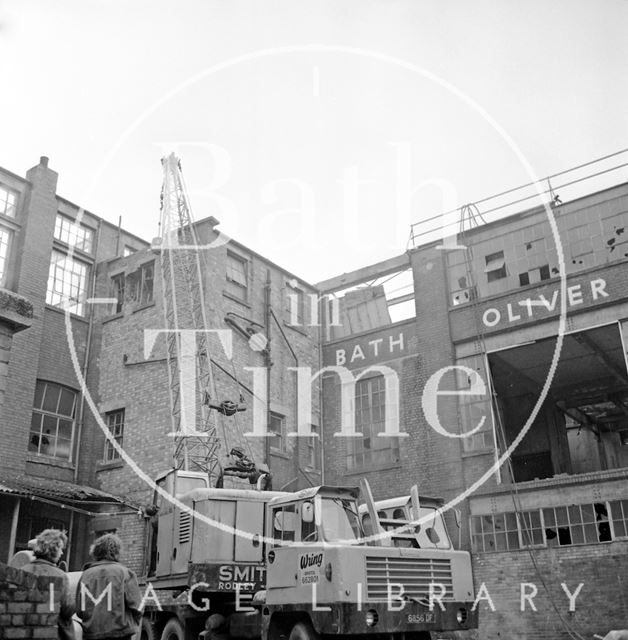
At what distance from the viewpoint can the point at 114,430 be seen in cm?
2112

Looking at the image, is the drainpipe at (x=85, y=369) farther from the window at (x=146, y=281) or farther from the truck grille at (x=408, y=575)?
the truck grille at (x=408, y=575)

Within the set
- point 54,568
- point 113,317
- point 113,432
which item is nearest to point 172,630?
point 54,568

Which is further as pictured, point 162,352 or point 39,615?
point 162,352

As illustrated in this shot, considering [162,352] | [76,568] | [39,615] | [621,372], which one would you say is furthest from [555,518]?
[39,615]

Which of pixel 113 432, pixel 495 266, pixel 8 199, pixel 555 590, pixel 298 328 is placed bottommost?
pixel 555 590

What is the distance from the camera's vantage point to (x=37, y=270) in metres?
21.3

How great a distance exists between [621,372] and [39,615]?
855 inches

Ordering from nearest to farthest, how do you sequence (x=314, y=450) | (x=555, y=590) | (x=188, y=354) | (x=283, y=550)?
1. (x=283, y=550)
2. (x=555, y=590)
3. (x=188, y=354)
4. (x=314, y=450)

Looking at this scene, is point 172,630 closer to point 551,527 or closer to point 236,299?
point 551,527

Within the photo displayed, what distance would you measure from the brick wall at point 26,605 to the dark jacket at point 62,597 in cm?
5

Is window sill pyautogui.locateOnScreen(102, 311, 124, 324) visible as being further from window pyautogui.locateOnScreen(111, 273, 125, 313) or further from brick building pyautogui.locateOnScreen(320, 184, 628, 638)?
brick building pyautogui.locateOnScreen(320, 184, 628, 638)

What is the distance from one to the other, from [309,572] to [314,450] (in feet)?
44.1

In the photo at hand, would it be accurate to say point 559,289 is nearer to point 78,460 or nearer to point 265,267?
point 265,267

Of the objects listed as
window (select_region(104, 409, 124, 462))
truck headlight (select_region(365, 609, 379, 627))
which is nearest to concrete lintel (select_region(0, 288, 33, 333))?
truck headlight (select_region(365, 609, 379, 627))
